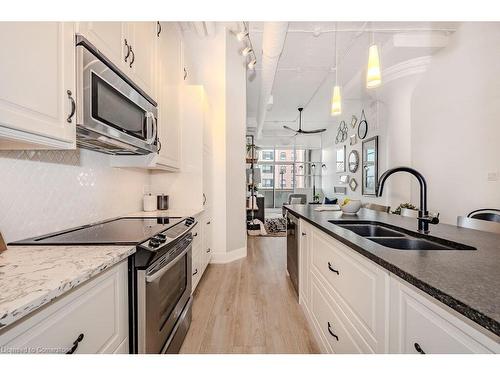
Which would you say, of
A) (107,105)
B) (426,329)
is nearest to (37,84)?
(107,105)

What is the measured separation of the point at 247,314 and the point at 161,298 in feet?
3.58

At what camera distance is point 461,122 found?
3207mm

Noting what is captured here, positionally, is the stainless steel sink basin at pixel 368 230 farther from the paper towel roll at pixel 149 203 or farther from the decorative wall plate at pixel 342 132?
the decorative wall plate at pixel 342 132

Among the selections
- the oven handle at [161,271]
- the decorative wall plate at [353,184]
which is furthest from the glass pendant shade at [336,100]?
the decorative wall plate at [353,184]

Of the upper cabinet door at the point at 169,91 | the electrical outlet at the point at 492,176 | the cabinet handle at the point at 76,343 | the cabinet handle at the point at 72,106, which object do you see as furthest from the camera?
the electrical outlet at the point at 492,176

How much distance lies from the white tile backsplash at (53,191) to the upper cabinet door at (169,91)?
20.1 inches

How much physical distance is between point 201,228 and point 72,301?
82.6 inches

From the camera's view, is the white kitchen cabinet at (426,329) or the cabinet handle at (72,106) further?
the cabinet handle at (72,106)

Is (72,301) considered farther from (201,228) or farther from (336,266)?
(201,228)

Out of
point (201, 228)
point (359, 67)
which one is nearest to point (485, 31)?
point (359, 67)

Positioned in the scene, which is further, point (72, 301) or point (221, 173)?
point (221, 173)

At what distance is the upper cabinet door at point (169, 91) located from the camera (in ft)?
7.44

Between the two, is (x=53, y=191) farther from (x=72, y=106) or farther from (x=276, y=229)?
(x=276, y=229)

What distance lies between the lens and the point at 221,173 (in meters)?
3.67
